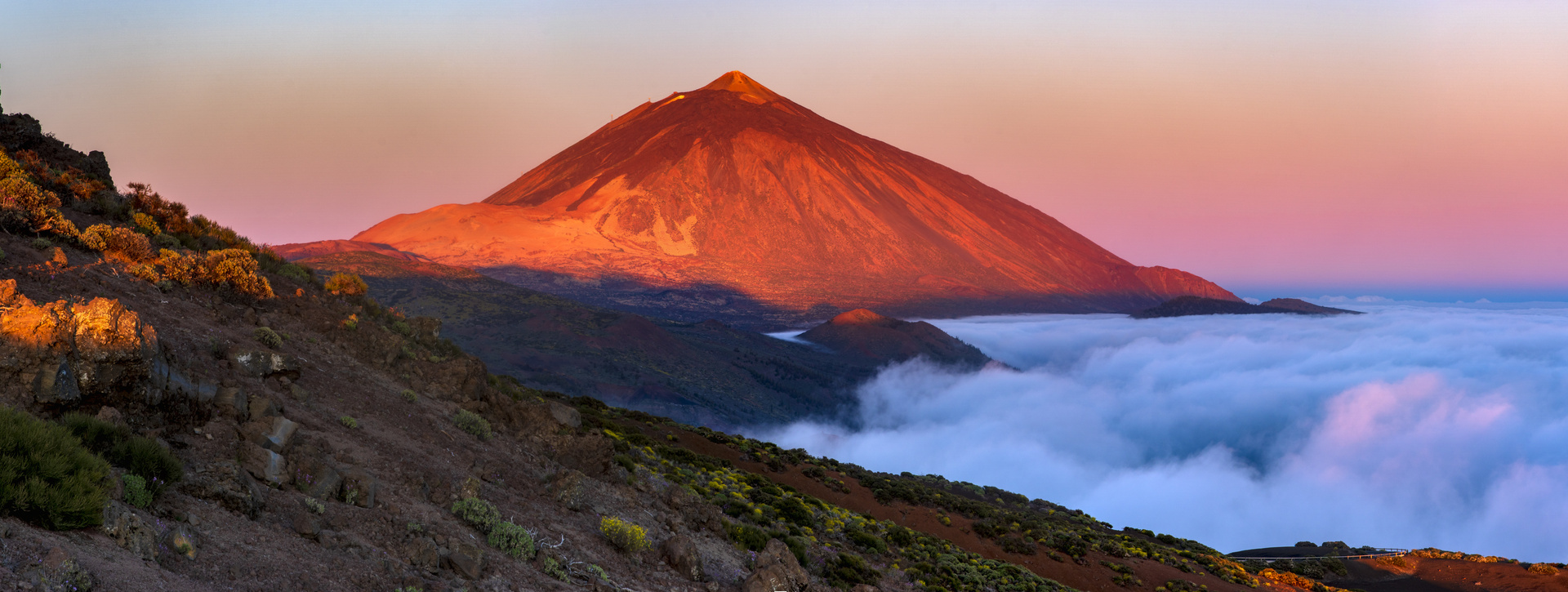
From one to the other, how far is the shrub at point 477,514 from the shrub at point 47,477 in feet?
10.6

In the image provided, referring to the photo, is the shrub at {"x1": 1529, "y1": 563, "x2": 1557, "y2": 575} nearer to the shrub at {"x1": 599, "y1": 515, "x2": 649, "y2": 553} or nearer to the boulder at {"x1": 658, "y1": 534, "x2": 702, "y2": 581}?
the boulder at {"x1": 658, "y1": 534, "x2": 702, "y2": 581}

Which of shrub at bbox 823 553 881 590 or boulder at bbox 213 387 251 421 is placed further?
shrub at bbox 823 553 881 590

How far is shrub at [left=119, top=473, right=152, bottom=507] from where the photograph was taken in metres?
5.24

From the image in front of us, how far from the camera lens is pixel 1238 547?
82.7 metres

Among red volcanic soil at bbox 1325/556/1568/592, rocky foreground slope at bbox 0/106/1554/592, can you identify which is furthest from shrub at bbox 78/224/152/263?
red volcanic soil at bbox 1325/556/1568/592

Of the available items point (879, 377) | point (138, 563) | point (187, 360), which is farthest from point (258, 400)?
point (879, 377)

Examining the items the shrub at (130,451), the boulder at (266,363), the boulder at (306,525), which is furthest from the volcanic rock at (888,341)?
the shrub at (130,451)

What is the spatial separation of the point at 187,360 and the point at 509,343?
80716mm

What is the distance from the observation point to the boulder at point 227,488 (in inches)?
229

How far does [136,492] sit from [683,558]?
18.6 feet

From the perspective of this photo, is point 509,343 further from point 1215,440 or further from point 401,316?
point 1215,440

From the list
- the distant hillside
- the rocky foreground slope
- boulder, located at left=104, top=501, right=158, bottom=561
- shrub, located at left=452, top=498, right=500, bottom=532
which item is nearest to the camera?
boulder, located at left=104, top=501, right=158, bottom=561

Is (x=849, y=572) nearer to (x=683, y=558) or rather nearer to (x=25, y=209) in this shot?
(x=683, y=558)

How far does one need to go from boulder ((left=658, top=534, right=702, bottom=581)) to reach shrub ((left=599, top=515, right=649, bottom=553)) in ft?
0.96
